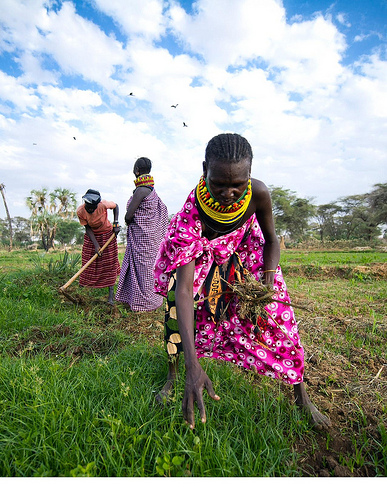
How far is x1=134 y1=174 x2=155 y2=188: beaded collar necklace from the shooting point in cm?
431

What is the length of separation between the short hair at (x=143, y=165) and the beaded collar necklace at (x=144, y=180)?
2.8 inches

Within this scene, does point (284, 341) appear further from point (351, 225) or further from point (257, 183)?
point (351, 225)

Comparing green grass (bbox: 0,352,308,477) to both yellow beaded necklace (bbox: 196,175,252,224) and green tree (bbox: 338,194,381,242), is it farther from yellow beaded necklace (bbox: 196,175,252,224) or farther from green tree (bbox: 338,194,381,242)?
green tree (bbox: 338,194,381,242)

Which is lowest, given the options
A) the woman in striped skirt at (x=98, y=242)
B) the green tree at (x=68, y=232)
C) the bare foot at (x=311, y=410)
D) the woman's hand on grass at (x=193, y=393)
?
the bare foot at (x=311, y=410)

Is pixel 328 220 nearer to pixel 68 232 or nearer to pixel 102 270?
pixel 68 232

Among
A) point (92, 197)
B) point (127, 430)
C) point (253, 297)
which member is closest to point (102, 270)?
point (92, 197)

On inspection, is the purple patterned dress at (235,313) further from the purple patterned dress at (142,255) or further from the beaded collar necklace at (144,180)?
the beaded collar necklace at (144,180)

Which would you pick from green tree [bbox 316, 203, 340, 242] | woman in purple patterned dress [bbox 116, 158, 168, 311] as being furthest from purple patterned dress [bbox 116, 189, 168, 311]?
green tree [bbox 316, 203, 340, 242]

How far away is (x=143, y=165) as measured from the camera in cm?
429

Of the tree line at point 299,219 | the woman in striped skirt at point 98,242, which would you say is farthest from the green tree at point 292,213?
the woman in striped skirt at point 98,242

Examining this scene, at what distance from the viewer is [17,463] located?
1.29 meters

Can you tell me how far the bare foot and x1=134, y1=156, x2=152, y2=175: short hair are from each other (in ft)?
11.0

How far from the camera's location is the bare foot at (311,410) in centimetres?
170
